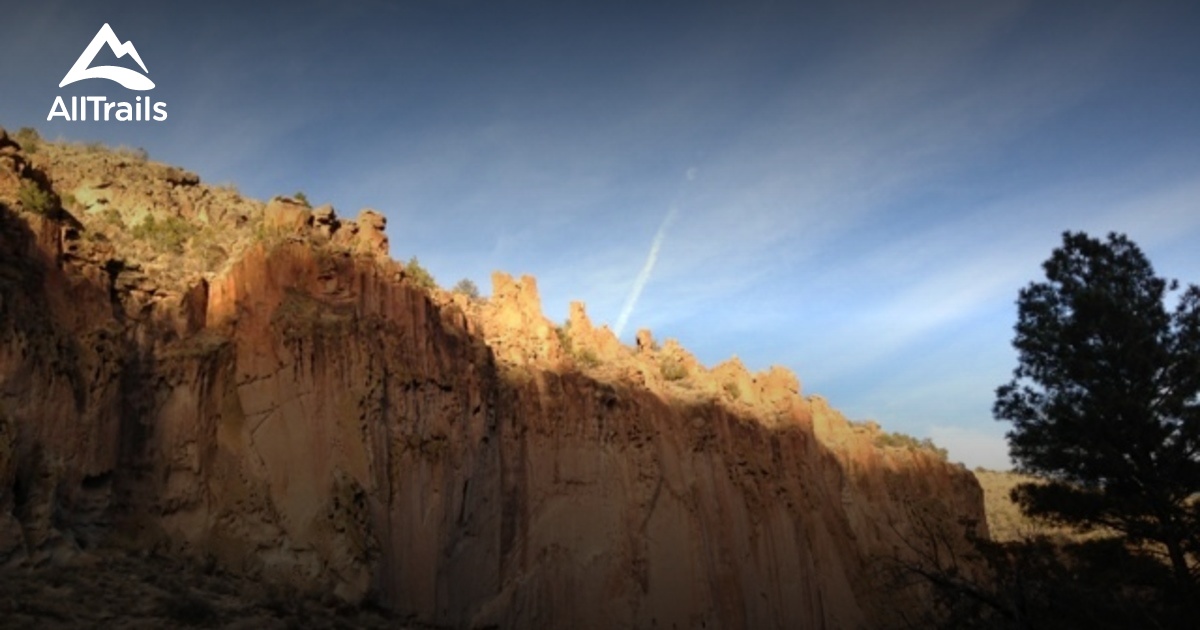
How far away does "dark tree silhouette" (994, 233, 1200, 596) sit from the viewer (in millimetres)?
17125

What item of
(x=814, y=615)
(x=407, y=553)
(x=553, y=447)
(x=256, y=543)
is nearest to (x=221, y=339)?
(x=256, y=543)

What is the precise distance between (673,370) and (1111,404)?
2103cm

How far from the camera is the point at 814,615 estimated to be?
108 ft

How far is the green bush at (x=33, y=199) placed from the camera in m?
18.4

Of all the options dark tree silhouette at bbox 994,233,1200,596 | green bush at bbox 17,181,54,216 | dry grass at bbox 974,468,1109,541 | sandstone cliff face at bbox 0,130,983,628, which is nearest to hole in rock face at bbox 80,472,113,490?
sandstone cliff face at bbox 0,130,983,628

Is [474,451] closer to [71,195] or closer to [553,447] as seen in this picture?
[553,447]

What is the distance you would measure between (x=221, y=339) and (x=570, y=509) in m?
13.0

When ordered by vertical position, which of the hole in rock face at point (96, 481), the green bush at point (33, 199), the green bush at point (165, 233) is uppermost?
the green bush at point (165, 233)

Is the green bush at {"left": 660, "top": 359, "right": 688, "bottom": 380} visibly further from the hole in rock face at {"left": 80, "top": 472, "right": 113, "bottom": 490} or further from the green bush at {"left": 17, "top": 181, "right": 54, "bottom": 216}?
the green bush at {"left": 17, "top": 181, "right": 54, "bottom": 216}

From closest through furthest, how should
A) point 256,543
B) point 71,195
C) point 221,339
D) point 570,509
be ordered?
point 256,543 → point 221,339 → point 71,195 → point 570,509

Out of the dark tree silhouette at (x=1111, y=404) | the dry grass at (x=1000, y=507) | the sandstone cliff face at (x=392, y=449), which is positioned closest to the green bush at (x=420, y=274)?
the sandstone cliff face at (x=392, y=449)

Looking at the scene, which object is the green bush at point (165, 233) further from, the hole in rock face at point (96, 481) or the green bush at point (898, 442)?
the green bush at point (898, 442)

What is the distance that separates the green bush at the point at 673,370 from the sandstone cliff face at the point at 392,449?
0.17 m

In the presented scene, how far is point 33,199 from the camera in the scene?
18.5 metres
